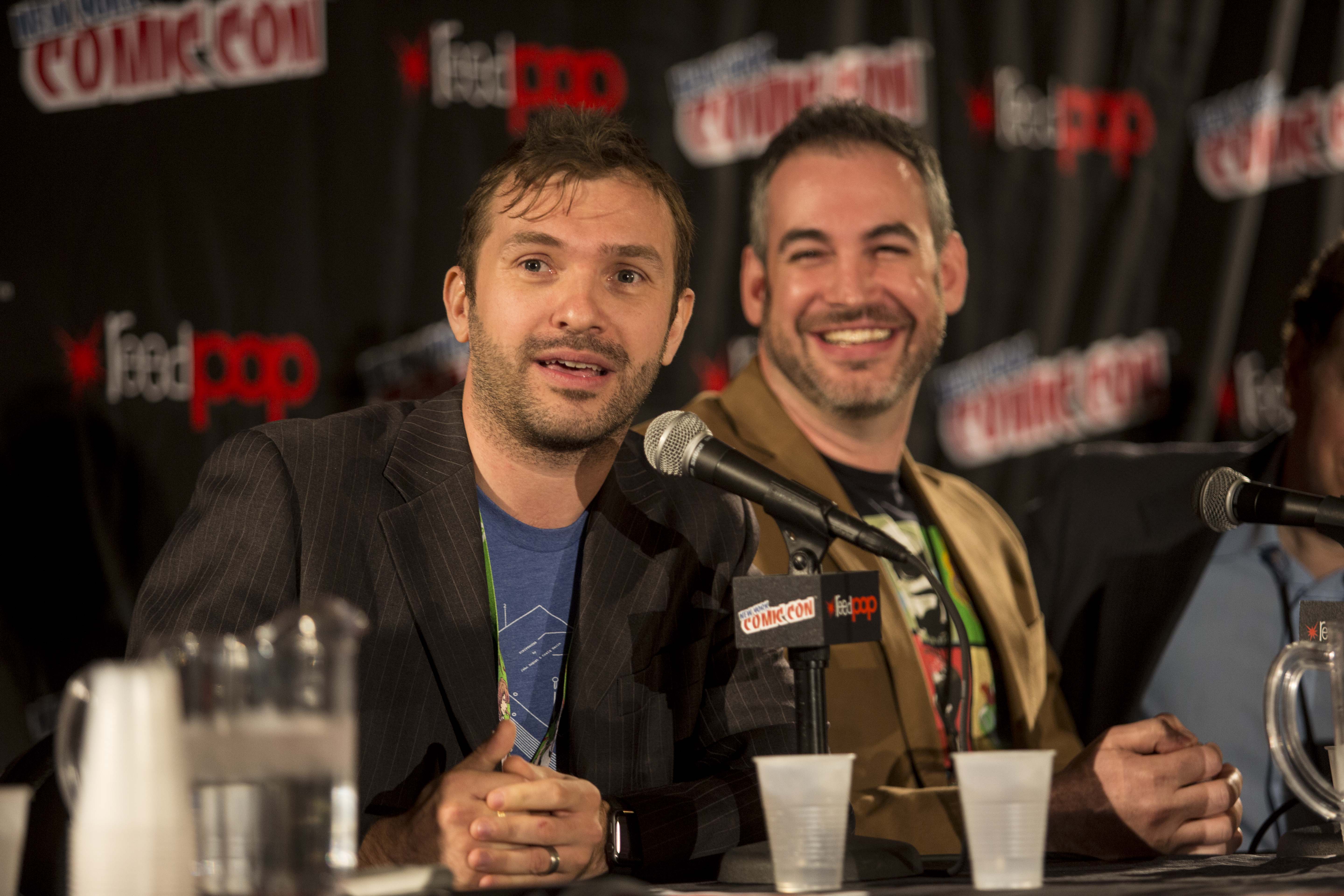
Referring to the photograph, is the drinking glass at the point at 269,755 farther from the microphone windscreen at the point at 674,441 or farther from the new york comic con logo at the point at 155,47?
the new york comic con logo at the point at 155,47

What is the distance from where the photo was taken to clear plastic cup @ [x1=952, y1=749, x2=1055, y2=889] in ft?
3.77

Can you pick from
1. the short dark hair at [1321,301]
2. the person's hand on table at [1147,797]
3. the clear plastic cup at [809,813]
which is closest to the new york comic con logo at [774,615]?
the clear plastic cup at [809,813]

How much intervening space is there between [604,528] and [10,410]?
1.24m

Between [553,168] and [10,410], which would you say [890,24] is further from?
[10,410]

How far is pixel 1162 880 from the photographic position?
127cm

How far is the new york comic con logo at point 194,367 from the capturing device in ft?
7.86

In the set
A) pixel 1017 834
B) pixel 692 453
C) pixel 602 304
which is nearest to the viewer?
pixel 1017 834

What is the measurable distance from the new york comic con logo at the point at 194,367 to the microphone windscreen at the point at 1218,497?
165 cm

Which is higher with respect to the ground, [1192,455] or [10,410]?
[10,410]

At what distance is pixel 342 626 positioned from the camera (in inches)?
36.9

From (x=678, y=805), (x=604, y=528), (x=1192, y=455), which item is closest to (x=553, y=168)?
(x=604, y=528)

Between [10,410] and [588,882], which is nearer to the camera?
[588,882]

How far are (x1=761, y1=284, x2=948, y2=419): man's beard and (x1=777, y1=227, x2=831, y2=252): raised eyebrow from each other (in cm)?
11

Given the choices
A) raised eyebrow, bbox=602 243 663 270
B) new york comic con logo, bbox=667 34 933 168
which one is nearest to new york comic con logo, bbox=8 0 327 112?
new york comic con logo, bbox=667 34 933 168
